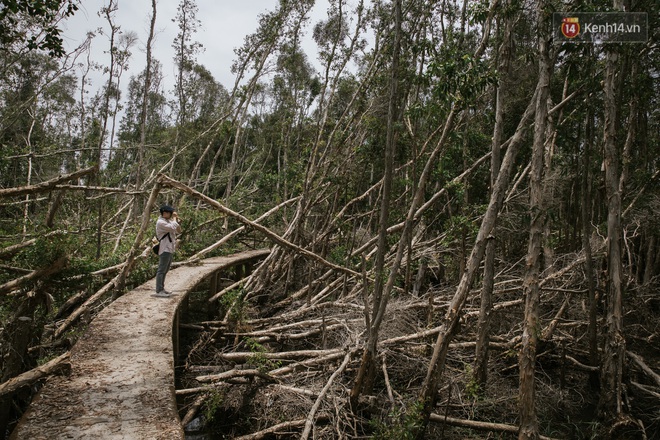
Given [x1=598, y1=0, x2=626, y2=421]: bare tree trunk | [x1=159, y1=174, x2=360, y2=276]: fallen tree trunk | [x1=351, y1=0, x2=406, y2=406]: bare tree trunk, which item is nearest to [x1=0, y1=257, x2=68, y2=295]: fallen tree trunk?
[x1=159, y1=174, x2=360, y2=276]: fallen tree trunk

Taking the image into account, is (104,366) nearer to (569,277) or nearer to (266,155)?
(569,277)

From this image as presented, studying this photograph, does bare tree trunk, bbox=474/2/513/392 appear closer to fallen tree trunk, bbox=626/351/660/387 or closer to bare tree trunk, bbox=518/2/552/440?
bare tree trunk, bbox=518/2/552/440

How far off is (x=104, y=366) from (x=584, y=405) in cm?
630

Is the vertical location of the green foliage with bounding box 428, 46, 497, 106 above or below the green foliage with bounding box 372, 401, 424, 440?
above

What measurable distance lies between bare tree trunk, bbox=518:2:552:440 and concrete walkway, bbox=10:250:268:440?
3.10m

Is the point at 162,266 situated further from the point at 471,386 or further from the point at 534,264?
the point at 534,264

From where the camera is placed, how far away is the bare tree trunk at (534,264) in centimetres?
401

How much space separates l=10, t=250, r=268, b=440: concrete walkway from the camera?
2865mm

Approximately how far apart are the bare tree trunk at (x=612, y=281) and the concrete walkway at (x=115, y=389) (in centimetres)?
479

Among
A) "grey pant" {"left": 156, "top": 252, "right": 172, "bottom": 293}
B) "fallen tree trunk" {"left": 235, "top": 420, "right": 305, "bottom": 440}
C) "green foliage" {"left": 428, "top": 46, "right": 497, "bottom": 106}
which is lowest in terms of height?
"fallen tree trunk" {"left": 235, "top": 420, "right": 305, "bottom": 440}

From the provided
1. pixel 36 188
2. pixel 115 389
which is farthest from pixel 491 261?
pixel 36 188

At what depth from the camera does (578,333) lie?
7.33 meters

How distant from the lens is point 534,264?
433cm

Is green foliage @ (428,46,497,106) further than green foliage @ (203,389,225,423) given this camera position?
No
